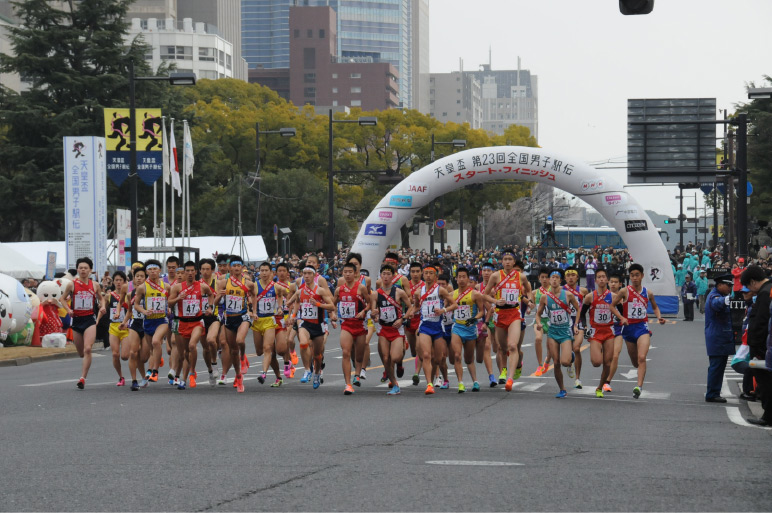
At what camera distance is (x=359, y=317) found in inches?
653

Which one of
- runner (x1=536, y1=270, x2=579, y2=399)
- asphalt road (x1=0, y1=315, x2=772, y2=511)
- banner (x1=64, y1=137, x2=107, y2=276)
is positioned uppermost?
banner (x1=64, y1=137, x2=107, y2=276)

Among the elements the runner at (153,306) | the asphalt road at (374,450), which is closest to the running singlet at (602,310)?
the asphalt road at (374,450)

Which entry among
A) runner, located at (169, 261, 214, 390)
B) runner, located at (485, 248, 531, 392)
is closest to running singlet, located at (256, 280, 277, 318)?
runner, located at (169, 261, 214, 390)

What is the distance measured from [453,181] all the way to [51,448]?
28584 mm

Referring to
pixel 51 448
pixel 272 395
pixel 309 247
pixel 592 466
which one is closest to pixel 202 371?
pixel 272 395

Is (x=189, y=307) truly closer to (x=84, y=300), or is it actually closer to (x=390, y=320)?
(x=84, y=300)

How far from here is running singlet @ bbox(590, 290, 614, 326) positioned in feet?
54.0

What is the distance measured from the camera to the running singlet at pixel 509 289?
17406 millimetres

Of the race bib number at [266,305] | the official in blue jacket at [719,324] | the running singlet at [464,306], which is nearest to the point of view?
the official in blue jacket at [719,324]

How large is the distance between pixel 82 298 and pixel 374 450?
29.0ft

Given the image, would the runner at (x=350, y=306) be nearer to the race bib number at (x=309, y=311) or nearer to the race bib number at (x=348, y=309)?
the race bib number at (x=348, y=309)

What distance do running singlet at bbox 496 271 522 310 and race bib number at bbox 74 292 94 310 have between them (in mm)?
6107

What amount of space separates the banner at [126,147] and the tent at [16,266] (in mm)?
3848

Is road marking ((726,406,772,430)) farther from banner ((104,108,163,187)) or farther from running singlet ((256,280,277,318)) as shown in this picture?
banner ((104,108,163,187))
